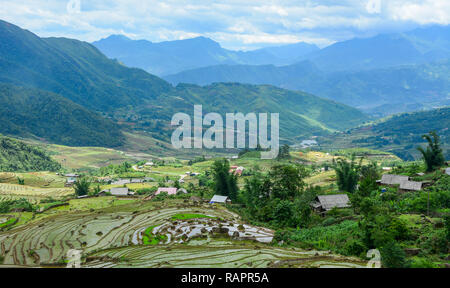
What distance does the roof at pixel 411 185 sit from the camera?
40775 millimetres

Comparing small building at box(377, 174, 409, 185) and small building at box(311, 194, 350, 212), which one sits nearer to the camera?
small building at box(311, 194, 350, 212)

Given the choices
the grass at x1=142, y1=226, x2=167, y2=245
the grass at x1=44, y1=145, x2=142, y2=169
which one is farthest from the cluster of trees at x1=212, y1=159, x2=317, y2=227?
the grass at x1=44, y1=145, x2=142, y2=169

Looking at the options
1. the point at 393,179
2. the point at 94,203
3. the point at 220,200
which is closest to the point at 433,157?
the point at 393,179

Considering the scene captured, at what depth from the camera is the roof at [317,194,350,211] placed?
134ft

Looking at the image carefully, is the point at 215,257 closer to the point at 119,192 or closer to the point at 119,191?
the point at 119,192

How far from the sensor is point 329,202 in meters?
41.1

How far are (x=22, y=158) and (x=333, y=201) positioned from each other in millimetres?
117959

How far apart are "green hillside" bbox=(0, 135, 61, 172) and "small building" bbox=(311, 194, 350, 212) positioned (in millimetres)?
107399

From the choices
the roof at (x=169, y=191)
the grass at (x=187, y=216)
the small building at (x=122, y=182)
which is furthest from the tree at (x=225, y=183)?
the small building at (x=122, y=182)

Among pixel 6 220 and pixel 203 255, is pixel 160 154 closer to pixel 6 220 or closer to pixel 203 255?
pixel 6 220

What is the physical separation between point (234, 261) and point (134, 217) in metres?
20.7

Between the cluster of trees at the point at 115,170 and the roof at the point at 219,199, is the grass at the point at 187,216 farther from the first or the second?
the cluster of trees at the point at 115,170

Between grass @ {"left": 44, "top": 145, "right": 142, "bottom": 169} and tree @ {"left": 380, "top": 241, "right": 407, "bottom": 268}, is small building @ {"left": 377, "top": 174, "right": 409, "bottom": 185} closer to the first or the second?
tree @ {"left": 380, "top": 241, "right": 407, "bottom": 268}
